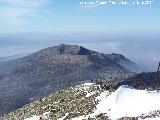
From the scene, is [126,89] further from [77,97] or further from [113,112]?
[77,97]

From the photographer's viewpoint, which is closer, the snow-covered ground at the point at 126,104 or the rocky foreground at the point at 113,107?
the rocky foreground at the point at 113,107

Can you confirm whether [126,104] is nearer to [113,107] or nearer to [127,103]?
[127,103]

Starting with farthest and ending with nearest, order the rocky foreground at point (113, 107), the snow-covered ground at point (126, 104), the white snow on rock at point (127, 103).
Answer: the white snow on rock at point (127, 103) → the snow-covered ground at point (126, 104) → the rocky foreground at point (113, 107)

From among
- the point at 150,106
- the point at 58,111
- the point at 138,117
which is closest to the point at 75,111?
the point at 58,111

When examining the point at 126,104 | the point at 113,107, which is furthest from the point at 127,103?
the point at 113,107

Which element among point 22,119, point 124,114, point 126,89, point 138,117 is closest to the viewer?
point 138,117

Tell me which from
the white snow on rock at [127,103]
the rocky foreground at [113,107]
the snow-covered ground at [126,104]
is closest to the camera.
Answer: the rocky foreground at [113,107]

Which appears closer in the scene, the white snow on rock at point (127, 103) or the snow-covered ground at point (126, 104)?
the snow-covered ground at point (126, 104)

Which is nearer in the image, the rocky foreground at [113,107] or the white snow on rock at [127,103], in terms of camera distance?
the rocky foreground at [113,107]

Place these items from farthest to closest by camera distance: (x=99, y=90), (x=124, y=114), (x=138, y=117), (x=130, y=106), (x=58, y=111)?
1. (x=99, y=90)
2. (x=58, y=111)
3. (x=130, y=106)
4. (x=124, y=114)
5. (x=138, y=117)
